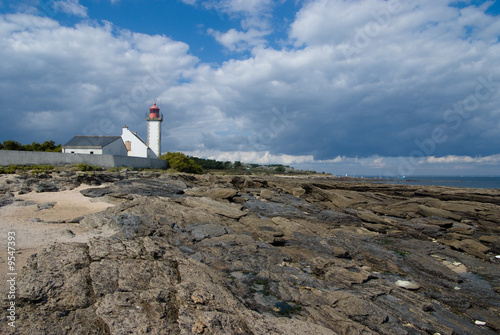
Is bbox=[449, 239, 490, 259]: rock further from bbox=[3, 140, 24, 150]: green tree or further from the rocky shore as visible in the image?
bbox=[3, 140, 24, 150]: green tree

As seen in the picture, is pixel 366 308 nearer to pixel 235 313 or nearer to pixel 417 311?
pixel 417 311

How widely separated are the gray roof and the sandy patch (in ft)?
90.9

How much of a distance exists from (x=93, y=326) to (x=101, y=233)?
21.0 feet

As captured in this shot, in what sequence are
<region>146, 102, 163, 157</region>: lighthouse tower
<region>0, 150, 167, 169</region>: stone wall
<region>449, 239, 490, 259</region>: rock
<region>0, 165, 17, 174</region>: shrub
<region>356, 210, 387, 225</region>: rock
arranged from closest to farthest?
<region>449, 239, 490, 259</region>: rock < <region>356, 210, 387, 225</region>: rock < <region>0, 165, 17, 174</region>: shrub < <region>0, 150, 167, 169</region>: stone wall < <region>146, 102, 163, 157</region>: lighthouse tower

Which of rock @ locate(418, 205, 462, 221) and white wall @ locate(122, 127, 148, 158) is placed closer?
rock @ locate(418, 205, 462, 221)

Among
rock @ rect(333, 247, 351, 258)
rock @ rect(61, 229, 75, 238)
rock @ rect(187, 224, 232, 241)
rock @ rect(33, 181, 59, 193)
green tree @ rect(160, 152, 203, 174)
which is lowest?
rock @ rect(333, 247, 351, 258)

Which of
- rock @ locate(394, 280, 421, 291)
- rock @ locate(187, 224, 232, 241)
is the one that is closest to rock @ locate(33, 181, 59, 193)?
rock @ locate(187, 224, 232, 241)

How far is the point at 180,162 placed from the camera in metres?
49.3

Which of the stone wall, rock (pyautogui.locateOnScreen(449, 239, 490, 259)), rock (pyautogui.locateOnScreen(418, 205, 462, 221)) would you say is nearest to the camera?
rock (pyautogui.locateOnScreen(449, 239, 490, 259))

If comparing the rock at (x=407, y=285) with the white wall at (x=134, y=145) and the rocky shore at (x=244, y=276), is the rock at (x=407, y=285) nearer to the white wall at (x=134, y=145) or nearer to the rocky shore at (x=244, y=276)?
the rocky shore at (x=244, y=276)

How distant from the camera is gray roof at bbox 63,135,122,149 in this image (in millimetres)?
41688

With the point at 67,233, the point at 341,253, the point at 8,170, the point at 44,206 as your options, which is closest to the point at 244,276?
the point at 341,253

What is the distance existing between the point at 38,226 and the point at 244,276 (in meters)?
8.22

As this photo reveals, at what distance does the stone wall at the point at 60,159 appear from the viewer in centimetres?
2736
